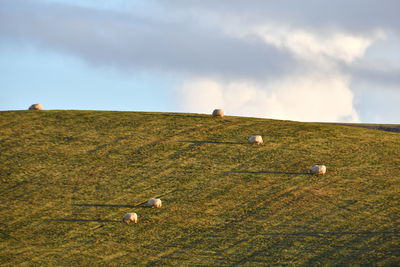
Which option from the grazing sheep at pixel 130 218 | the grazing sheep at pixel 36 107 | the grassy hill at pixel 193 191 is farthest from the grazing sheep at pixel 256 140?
the grazing sheep at pixel 36 107

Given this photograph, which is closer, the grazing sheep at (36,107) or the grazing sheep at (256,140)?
the grazing sheep at (256,140)

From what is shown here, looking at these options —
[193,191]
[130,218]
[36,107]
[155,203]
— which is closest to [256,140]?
[193,191]

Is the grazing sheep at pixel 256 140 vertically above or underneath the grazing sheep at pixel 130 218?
above

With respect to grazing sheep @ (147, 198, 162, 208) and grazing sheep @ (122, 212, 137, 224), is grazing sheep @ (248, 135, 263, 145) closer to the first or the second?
grazing sheep @ (147, 198, 162, 208)

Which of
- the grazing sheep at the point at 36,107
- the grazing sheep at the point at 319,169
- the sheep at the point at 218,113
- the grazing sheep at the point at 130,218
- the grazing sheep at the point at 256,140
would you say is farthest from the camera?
the grazing sheep at the point at 36,107

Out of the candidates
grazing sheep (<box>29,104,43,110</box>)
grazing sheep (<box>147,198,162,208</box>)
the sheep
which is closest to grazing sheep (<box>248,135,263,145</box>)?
the sheep

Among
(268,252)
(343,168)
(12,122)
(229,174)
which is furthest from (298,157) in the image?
(12,122)

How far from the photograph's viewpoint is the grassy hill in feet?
96.8

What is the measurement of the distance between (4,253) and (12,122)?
23.4 m

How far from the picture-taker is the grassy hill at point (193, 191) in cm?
2950

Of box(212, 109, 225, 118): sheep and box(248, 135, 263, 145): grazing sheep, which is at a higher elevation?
box(212, 109, 225, 118): sheep

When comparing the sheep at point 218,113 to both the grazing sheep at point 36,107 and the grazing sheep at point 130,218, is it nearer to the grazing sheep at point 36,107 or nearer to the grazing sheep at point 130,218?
the grazing sheep at point 36,107

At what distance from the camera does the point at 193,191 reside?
122ft

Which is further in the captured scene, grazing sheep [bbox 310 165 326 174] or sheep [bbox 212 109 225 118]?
sheep [bbox 212 109 225 118]
